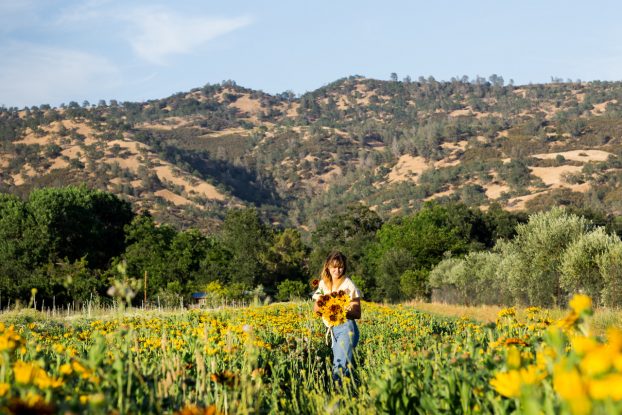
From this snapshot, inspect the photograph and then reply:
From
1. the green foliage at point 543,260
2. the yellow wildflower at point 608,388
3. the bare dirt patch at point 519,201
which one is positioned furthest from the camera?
the bare dirt patch at point 519,201

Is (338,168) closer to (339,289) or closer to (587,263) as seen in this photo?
(587,263)

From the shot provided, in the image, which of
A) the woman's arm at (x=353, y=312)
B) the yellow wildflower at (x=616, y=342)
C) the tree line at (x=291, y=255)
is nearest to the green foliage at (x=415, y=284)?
the tree line at (x=291, y=255)

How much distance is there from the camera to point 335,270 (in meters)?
7.90

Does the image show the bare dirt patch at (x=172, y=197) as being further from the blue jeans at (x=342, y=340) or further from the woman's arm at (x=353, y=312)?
the woman's arm at (x=353, y=312)

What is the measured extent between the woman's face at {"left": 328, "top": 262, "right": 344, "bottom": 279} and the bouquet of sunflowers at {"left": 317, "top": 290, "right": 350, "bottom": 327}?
1.06 meters

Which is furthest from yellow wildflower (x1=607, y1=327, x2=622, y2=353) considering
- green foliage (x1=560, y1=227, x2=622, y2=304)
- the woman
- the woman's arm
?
green foliage (x1=560, y1=227, x2=622, y2=304)

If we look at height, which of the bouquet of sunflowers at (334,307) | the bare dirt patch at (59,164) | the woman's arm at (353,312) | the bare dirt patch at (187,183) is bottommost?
the woman's arm at (353,312)

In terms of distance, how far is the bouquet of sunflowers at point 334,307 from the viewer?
6730 mm

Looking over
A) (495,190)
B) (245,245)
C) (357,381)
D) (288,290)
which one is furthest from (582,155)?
(357,381)

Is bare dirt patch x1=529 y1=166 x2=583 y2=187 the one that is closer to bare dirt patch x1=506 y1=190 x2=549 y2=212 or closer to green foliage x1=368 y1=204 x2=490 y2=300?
bare dirt patch x1=506 y1=190 x2=549 y2=212

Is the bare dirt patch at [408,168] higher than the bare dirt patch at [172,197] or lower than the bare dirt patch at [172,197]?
higher

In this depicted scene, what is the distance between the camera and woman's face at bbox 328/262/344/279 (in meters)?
7.89

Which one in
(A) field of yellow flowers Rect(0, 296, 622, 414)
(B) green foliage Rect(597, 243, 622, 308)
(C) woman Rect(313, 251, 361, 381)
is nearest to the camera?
(A) field of yellow flowers Rect(0, 296, 622, 414)

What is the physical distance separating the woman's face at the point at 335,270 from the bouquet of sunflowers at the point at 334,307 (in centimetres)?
106
